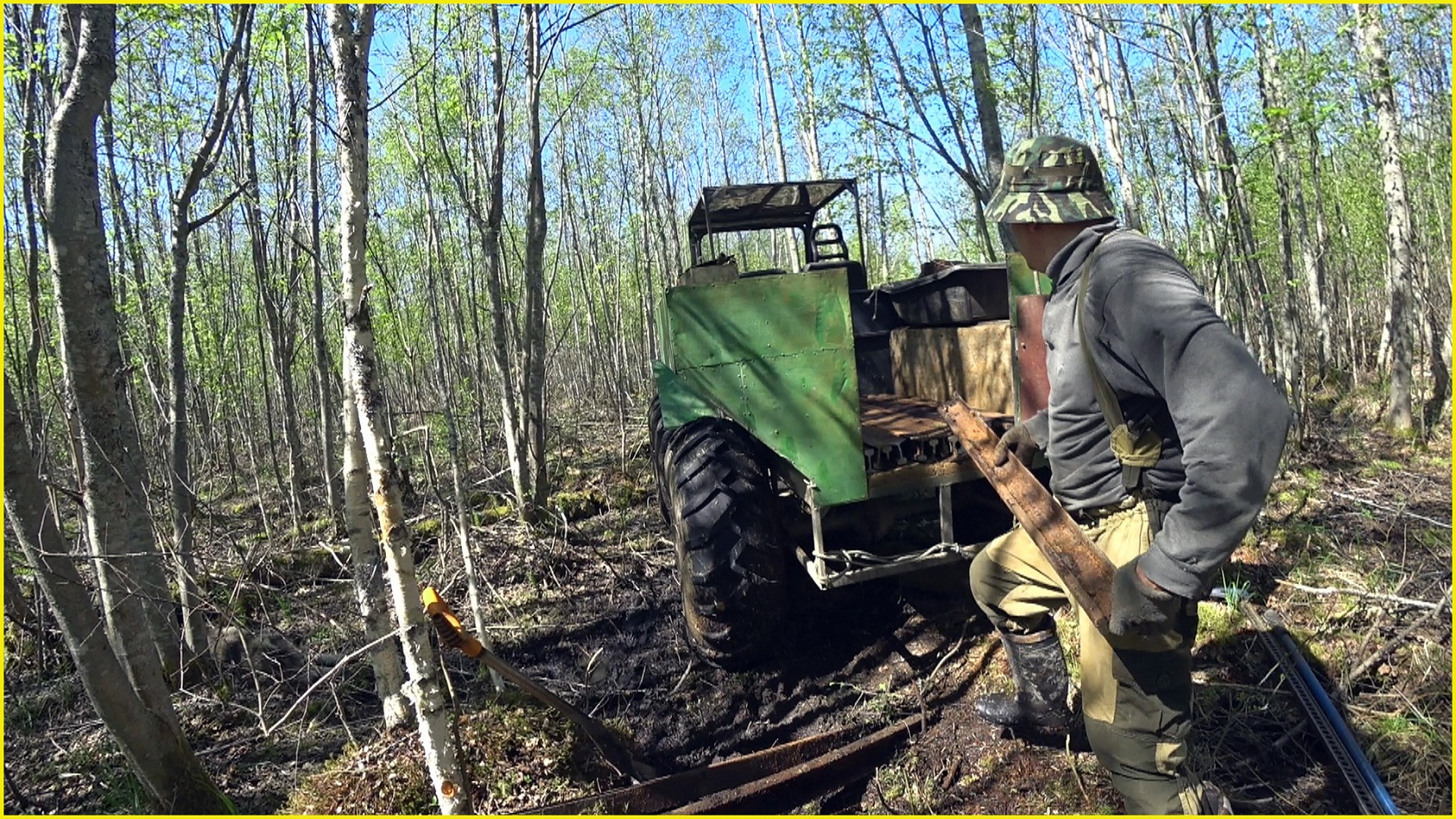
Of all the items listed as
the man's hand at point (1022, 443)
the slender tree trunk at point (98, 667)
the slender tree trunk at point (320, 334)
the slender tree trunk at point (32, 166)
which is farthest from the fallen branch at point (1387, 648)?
the slender tree trunk at point (320, 334)

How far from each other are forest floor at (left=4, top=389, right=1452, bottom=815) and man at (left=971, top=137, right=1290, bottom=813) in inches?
29.7

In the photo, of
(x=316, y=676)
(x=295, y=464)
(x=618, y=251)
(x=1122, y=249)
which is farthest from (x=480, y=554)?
(x=618, y=251)

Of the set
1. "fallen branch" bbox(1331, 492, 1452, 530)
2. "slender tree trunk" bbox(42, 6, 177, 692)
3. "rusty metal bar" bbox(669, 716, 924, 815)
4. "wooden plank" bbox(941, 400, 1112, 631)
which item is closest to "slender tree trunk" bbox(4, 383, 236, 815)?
"slender tree trunk" bbox(42, 6, 177, 692)

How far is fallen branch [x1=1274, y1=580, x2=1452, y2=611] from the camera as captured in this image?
320 centimetres

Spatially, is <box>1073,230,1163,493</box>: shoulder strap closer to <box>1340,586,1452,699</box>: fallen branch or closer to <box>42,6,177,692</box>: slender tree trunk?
<box>1340,586,1452,699</box>: fallen branch

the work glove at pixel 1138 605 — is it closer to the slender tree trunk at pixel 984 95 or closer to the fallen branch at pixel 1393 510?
the fallen branch at pixel 1393 510

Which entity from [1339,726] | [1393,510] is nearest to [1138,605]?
[1339,726]

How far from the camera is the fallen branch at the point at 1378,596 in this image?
3.20m

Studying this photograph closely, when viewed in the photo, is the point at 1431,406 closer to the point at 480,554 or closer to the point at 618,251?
the point at 480,554

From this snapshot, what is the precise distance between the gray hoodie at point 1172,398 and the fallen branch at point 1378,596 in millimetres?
2180

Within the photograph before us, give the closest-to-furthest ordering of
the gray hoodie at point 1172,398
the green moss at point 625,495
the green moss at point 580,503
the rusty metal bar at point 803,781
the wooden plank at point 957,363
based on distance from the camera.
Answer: the gray hoodie at point 1172,398
the rusty metal bar at point 803,781
the wooden plank at point 957,363
the green moss at point 580,503
the green moss at point 625,495

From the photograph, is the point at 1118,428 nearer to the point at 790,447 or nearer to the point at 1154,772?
the point at 1154,772

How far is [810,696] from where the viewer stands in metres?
3.67

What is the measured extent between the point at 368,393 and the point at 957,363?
3.09 m
